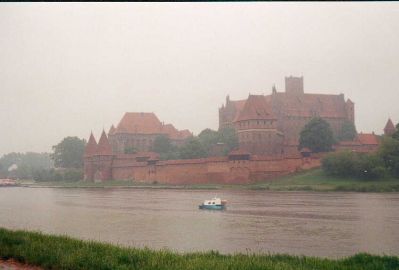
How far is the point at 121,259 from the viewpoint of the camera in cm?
564

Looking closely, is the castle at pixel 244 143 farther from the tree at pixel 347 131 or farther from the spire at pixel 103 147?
the tree at pixel 347 131

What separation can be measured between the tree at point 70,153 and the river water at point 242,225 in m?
18.5

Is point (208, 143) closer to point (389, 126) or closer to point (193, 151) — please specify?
point (193, 151)

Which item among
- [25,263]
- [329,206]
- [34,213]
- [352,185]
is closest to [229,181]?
[352,185]

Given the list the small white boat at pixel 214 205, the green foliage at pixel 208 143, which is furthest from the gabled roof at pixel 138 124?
the small white boat at pixel 214 205

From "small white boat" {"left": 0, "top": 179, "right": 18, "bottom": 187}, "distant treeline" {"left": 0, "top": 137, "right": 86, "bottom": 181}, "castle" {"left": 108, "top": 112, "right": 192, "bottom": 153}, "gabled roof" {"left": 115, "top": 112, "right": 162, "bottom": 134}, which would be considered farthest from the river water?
"gabled roof" {"left": 115, "top": 112, "right": 162, "bottom": 134}

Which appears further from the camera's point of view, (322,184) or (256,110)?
(256,110)

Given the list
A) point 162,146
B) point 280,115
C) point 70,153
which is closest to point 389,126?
point 280,115

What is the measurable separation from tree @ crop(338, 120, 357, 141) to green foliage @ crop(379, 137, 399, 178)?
15268 millimetres

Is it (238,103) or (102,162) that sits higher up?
(238,103)

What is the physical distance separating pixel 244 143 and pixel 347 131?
10376 mm

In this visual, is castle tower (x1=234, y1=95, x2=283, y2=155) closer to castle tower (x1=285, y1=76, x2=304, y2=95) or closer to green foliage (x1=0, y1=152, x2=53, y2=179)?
castle tower (x1=285, y1=76, x2=304, y2=95)

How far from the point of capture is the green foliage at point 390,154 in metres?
22.4

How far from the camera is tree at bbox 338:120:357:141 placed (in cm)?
3862
